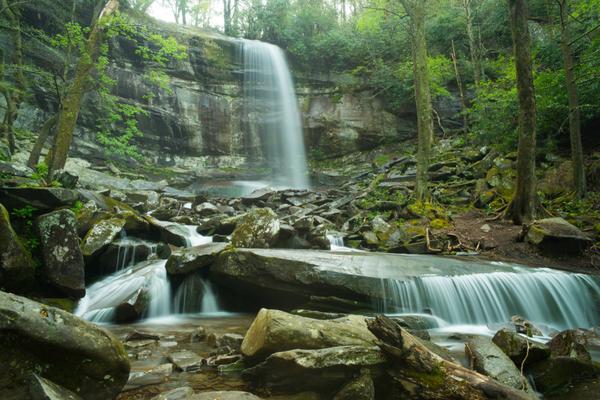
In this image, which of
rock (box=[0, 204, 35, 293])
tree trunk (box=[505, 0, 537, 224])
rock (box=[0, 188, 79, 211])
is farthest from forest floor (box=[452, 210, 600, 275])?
rock (box=[0, 188, 79, 211])

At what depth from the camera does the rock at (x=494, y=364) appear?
3.23 meters

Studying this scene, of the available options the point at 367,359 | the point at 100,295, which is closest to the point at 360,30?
the point at 100,295

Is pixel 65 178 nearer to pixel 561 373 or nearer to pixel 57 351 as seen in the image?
pixel 57 351

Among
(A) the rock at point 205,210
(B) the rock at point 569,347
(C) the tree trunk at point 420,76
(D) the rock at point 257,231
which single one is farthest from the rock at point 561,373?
(A) the rock at point 205,210

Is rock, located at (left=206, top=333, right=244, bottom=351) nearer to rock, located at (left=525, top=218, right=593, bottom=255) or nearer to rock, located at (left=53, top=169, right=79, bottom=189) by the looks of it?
rock, located at (left=53, top=169, right=79, bottom=189)

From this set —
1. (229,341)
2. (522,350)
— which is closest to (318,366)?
(229,341)

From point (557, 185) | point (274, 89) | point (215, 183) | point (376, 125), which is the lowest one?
point (557, 185)

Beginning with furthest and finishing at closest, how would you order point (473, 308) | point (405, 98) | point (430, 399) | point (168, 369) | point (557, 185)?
point (405, 98) < point (557, 185) < point (473, 308) < point (168, 369) < point (430, 399)

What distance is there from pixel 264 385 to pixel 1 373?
1906mm

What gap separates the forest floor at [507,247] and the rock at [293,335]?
6149 millimetres

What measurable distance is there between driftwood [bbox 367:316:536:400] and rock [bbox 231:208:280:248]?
4933 mm

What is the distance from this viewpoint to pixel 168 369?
144 inches

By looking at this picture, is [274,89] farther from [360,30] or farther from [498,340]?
[498,340]

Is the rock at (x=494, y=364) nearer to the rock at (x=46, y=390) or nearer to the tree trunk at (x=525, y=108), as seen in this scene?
the rock at (x=46, y=390)
